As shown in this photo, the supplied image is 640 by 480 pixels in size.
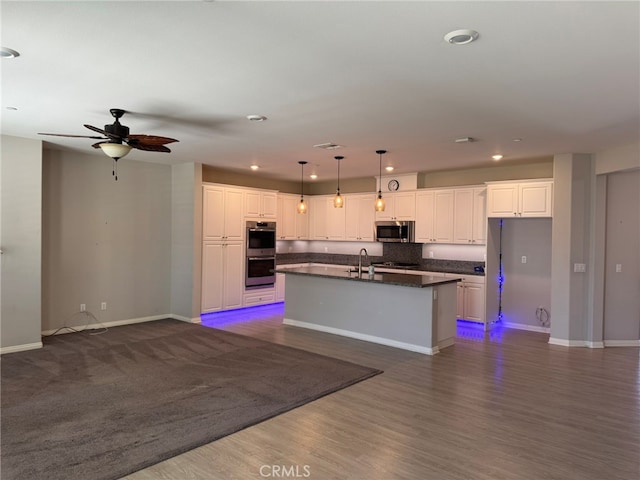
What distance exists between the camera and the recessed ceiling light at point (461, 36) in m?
2.40

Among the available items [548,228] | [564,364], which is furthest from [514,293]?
[564,364]

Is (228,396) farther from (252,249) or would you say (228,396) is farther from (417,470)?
(252,249)

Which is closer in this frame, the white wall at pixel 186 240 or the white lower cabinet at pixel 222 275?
the white wall at pixel 186 240

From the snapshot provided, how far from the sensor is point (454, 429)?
3.32 m

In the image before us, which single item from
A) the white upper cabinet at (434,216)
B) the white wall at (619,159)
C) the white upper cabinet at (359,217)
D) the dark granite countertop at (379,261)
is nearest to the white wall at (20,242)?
the dark granite countertop at (379,261)

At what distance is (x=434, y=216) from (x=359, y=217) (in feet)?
5.63

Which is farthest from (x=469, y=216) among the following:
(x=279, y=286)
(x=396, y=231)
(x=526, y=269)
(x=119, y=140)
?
(x=119, y=140)

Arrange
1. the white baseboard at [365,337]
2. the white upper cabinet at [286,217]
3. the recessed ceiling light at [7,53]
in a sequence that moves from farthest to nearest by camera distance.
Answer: the white upper cabinet at [286,217] → the white baseboard at [365,337] → the recessed ceiling light at [7,53]

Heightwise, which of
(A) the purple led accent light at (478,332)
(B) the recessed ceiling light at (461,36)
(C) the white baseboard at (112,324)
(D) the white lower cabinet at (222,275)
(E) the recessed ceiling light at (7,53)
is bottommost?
(A) the purple led accent light at (478,332)

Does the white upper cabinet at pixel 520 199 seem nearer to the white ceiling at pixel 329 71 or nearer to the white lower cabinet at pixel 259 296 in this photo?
the white ceiling at pixel 329 71

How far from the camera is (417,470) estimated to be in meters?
2.74

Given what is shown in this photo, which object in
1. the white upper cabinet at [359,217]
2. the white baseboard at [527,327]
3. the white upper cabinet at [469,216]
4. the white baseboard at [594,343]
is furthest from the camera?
the white upper cabinet at [359,217]

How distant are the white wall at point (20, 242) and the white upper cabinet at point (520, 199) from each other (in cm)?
671

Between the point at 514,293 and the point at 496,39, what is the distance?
5.63 meters
